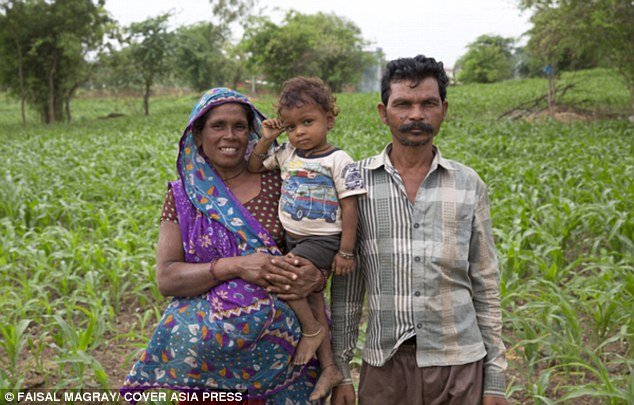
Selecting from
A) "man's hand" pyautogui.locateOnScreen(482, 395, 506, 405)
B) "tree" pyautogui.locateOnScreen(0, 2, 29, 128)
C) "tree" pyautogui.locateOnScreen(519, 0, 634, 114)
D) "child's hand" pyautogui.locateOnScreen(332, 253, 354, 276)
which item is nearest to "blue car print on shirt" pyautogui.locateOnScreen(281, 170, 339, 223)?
"child's hand" pyautogui.locateOnScreen(332, 253, 354, 276)

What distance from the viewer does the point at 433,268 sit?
156cm

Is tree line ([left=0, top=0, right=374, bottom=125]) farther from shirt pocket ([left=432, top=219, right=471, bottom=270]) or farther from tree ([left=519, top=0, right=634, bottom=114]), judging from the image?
shirt pocket ([left=432, top=219, right=471, bottom=270])

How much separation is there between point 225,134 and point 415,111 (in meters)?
0.56

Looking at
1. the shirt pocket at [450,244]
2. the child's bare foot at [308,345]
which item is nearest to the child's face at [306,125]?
the shirt pocket at [450,244]

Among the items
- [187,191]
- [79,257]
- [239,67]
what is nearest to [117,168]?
[79,257]

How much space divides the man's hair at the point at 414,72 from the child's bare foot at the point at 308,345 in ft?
2.27

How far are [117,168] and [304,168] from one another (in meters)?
6.97

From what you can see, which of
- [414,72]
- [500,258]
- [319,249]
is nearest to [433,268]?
[319,249]

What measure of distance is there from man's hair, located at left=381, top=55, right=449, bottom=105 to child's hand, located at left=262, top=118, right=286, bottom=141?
308 mm

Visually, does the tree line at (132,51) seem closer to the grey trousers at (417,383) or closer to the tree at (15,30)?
the tree at (15,30)

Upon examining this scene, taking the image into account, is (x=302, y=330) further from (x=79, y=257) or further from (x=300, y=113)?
(x=79, y=257)

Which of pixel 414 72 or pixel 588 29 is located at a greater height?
pixel 588 29

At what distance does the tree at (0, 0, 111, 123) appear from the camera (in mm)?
18391

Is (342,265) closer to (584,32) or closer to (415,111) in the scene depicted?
(415,111)
